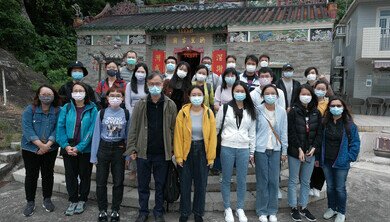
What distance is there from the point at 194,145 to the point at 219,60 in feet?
29.0

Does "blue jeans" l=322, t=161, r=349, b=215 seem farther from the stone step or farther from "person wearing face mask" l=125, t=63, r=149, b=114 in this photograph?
"person wearing face mask" l=125, t=63, r=149, b=114

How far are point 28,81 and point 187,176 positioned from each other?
8.62 metres

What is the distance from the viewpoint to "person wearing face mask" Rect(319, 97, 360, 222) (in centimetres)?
404

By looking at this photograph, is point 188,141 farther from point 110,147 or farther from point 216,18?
point 216,18

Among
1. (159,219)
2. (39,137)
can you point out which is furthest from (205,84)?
(39,137)

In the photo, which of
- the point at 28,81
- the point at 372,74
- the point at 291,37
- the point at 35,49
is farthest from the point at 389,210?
the point at 35,49

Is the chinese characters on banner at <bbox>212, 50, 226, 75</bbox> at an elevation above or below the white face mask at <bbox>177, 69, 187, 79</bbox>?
above

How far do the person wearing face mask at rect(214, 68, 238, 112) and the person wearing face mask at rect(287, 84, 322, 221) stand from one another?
988mm

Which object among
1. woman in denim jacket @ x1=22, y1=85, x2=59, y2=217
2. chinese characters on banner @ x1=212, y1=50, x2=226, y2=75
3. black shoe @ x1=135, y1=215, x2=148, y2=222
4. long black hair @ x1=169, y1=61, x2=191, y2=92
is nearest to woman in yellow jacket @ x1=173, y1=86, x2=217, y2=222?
black shoe @ x1=135, y1=215, x2=148, y2=222

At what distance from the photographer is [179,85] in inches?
177

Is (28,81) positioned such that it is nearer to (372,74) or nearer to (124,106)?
(124,106)

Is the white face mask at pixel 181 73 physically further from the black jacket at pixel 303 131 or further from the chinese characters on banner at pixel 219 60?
the chinese characters on banner at pixel 219 60

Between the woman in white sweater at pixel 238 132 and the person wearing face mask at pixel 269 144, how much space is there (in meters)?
0.13

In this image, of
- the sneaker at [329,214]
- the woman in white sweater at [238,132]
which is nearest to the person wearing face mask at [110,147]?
the woman in white sweater at [238,132]
